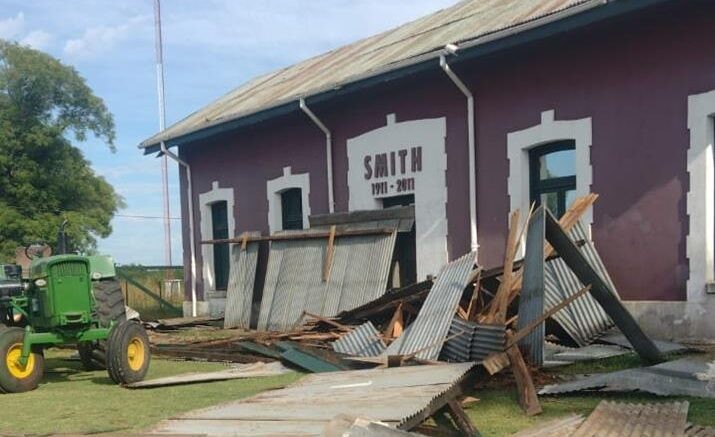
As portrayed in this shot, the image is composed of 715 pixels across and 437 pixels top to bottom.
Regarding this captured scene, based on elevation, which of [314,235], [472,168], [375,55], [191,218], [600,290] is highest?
[375,55]

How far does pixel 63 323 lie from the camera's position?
848cm

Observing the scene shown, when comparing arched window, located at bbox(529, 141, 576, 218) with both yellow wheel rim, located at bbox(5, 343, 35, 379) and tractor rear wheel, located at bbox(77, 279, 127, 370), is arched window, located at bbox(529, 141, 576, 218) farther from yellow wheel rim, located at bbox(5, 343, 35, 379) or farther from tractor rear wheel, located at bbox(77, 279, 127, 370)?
yellow wheel rim, located at bbox(5, 343, 35, 379)

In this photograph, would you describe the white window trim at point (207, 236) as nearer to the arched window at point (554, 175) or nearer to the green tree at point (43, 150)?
the arched window at point (554, 175)

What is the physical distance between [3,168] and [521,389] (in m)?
26.5

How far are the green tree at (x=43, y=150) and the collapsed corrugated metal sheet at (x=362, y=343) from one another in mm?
20681

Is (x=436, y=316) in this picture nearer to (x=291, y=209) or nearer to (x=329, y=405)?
(x=329, y=405)

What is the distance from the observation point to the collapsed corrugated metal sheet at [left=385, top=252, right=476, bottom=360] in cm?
816

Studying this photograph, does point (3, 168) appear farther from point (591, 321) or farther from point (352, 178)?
point (591, 321)

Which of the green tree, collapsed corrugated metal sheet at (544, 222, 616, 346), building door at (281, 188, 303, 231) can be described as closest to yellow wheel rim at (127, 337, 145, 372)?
collapsed corrugated metal sheet at (544, 222, 616, 346)

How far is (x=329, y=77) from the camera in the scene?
14.5m

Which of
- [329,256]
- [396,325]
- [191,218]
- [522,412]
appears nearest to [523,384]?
[522,412]

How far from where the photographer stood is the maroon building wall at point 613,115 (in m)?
8.99

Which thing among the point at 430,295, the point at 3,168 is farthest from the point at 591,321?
the point at 3,168

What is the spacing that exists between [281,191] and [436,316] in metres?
7.46
